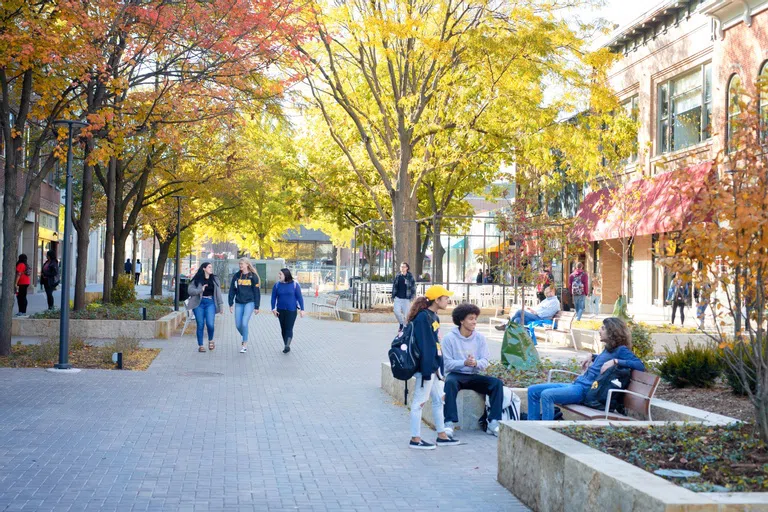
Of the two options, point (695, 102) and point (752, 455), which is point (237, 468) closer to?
point (752, 455)

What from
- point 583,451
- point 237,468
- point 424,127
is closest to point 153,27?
A: point 237,468

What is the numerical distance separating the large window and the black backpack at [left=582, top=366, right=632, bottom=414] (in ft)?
66.1

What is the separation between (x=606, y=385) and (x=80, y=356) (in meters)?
9.68

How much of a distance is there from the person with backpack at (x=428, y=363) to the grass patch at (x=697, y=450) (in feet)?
6.29

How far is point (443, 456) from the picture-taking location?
8.64m

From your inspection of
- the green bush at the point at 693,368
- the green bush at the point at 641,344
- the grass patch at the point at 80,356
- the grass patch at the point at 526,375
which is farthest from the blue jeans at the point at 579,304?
the green bush at the point at 693,368

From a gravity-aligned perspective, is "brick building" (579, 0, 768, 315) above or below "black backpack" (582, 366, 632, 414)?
above

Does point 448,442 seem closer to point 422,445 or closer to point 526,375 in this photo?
point 422,445

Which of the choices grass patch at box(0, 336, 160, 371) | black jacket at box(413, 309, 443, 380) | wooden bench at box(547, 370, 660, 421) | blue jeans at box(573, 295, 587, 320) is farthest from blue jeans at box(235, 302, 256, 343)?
blue jeans at box(573, 295, 587, 320)

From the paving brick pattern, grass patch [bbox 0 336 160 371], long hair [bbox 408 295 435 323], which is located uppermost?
long hair [bbox 408 295 435 323]

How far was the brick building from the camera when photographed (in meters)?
25.6

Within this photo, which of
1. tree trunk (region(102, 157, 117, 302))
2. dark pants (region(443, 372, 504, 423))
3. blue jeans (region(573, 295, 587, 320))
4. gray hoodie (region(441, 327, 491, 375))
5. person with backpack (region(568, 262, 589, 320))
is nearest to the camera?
dark pants (region(443, 372, 504, 423))

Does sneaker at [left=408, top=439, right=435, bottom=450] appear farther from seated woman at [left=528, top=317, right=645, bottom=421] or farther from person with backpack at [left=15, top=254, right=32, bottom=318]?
person with backpack at [left=15, top=254, right=32, bottom=318]

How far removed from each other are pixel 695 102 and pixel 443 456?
76.8 ft
